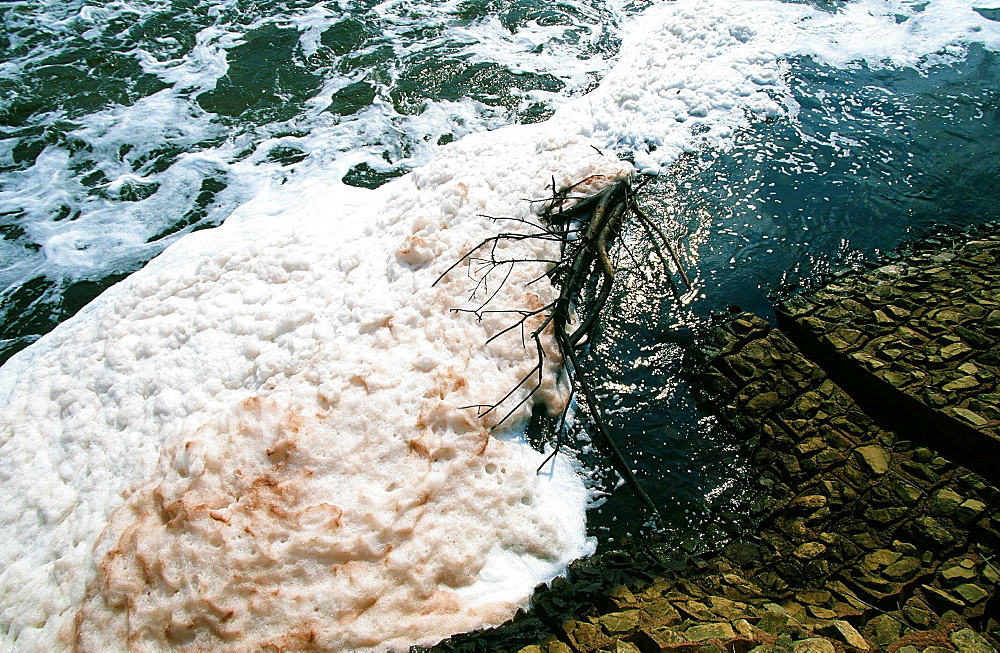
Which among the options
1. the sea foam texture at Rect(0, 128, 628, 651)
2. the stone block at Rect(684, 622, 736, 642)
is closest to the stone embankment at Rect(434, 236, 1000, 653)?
the stone block at Rect(684, 622, 736, 642)

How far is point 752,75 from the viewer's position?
613 centimetres

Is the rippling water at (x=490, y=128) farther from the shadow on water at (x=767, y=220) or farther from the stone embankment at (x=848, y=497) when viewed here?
the stone embankment at (x=848, y=497)

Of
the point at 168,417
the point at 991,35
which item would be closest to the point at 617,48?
the point at 991,35

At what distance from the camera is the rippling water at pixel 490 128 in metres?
4.33

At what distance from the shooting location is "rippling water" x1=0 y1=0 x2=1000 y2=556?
14.2 feet

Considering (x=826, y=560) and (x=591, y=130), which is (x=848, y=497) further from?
(x=591, y=130)

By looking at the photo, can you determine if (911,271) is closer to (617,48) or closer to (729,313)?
(729,313)

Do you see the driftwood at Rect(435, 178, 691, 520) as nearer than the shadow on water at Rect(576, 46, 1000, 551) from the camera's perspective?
No

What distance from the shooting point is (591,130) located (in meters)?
5.66

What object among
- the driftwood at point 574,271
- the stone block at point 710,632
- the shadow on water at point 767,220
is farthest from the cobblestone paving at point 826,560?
the driftwood at point 574,271

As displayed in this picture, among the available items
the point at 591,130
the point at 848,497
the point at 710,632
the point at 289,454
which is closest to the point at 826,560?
the point at 848,497

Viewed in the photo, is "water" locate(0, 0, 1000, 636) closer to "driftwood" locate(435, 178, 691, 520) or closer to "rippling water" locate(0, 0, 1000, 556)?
"rippling water" locate(0, 0, 1000, 556)

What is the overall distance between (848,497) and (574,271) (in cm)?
190

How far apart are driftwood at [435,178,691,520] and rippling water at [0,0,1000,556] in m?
0.17
